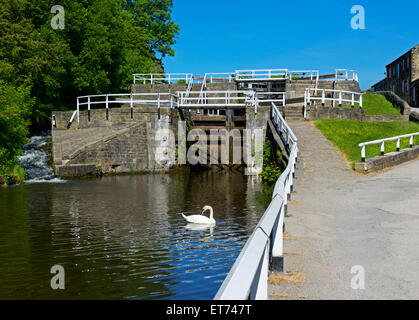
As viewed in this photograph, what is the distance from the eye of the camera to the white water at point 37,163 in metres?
25.0

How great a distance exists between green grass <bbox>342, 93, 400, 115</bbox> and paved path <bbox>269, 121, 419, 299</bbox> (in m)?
21.9

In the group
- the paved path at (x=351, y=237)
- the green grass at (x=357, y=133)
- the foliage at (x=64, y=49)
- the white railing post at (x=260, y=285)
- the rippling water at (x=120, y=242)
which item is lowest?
the rippling water at (x=120, y=242)

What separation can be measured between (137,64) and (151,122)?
19938 mm

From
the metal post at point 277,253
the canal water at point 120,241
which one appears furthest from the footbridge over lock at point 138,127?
the metal post at point 277,253

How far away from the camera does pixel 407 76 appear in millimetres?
57406

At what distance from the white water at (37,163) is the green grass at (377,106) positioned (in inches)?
927

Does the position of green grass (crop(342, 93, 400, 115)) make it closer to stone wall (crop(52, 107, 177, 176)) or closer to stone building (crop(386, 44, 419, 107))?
stone building (crop(386, 44, 419, 107))

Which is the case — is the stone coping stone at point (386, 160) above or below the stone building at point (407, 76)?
below

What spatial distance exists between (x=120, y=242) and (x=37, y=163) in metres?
20.3

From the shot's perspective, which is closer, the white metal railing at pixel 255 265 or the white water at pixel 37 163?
the white metal railing at pixel 255 265

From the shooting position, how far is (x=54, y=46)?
3494 cm

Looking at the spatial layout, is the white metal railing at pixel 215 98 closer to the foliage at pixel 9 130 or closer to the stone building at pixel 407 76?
the foliage at pixel 9 130

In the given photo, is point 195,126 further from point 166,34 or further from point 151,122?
point 166,34

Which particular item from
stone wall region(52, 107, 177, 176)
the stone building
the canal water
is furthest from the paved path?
the stone building
